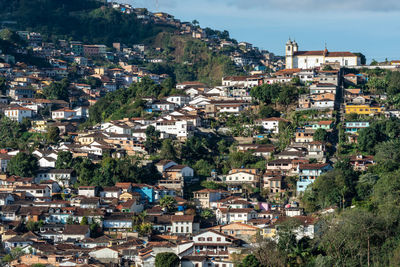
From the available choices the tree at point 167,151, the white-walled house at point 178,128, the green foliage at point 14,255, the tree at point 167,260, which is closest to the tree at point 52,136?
the white-walled house at point 178,128

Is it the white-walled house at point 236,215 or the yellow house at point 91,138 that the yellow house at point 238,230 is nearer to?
the white-walled house at point 236,215

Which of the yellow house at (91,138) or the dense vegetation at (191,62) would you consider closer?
the yellow house at (91,138)

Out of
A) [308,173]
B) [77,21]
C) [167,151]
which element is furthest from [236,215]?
[77,21]

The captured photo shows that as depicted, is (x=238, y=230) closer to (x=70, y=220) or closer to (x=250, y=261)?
(x=250, y=261)

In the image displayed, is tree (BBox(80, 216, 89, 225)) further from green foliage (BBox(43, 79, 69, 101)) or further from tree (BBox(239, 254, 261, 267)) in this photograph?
green foliage (BBox(43, 79, 69, 101))

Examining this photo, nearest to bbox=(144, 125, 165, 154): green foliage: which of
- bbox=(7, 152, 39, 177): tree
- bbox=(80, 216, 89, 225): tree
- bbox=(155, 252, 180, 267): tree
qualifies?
bbox=(7, 152, 39, 177): tree

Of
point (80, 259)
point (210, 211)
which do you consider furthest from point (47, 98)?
point (80, 259)

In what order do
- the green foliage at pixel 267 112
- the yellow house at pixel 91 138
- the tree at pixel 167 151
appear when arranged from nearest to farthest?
the tree at pixel 167 151 → the yellow house at pixel 91 138 → the green foliage at pixel 267 112
